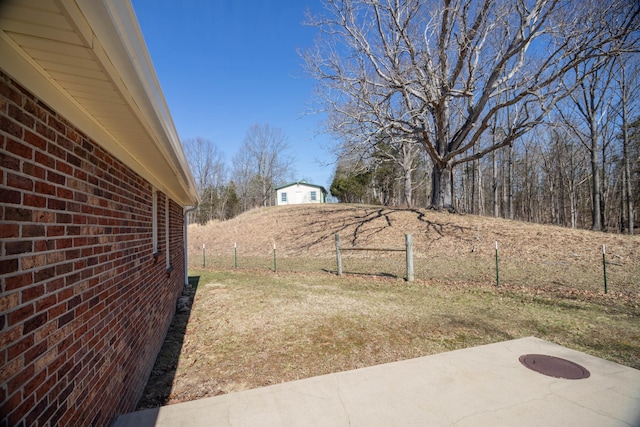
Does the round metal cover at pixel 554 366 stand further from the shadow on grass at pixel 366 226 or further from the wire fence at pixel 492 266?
the shadow on grass at pixel 366 226

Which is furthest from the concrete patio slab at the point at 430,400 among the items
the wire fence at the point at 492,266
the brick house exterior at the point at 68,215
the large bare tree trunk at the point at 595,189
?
the large bare tree trunk at the point at 595,189

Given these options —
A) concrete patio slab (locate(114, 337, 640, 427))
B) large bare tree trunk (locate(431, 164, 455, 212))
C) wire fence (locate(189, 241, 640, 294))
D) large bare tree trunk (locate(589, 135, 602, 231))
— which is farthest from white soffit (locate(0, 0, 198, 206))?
large bare tree trunk (locate(589, 135, 602, 231))

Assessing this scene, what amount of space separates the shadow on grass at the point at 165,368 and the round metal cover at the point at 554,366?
4.04 m

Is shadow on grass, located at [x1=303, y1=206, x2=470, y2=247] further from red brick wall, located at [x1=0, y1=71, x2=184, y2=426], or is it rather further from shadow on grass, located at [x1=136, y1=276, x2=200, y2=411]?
red brick wall, located at [x1=0, y1=71, x2=184, y2=426]

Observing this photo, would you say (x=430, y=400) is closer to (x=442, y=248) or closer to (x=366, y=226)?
(x=442, y=248)

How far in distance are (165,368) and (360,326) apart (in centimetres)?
292

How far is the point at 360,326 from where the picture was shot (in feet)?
17.0

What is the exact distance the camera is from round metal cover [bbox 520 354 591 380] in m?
3.29

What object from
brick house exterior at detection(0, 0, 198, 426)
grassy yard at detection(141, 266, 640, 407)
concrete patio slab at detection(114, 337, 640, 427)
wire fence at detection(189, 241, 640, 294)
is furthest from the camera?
wire fence at detection(189, 241, 640, 294)

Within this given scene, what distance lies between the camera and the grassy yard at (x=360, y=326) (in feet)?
12.5

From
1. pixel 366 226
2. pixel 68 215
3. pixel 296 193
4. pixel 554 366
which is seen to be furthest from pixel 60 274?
pixel 296 193

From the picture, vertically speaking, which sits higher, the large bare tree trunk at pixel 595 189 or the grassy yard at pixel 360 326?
the large bare tree trunk at pixel 595 189

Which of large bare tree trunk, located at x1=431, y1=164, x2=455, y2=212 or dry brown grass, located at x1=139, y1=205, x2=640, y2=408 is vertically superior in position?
large bare tree trunk, located at x1=431, y1=164, x2=455, y2=212

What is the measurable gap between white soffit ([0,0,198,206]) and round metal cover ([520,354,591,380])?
14.7ft
